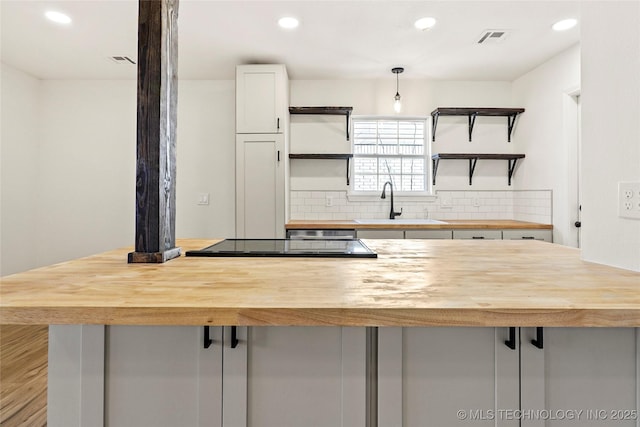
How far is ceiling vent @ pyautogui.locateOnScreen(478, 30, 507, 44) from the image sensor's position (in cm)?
295

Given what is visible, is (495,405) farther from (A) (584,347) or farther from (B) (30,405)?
(B) (30,405)

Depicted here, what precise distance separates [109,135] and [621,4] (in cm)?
455

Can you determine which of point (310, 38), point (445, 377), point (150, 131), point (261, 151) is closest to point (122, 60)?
point (261, 151)

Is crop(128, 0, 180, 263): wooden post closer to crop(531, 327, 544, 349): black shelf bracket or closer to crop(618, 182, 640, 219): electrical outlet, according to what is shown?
crop(531, 327, 544, 349): black shelf bracket

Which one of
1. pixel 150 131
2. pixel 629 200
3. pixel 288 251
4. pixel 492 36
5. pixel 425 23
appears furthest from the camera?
pixel 492 36

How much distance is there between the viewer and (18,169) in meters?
3.99

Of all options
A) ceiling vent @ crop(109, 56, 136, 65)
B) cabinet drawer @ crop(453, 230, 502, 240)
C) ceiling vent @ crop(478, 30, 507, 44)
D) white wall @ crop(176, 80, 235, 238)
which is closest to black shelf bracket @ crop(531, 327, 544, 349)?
cabinet drawer @ crop(453, 230, 502, 240)

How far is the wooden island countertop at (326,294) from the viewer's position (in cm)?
73

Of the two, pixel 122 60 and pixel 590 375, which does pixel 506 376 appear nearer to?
pixel 590 375

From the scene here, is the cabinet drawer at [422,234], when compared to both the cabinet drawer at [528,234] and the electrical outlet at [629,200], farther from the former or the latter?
the electrical outlet at [629,200]

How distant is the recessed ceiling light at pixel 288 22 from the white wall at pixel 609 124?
198cm

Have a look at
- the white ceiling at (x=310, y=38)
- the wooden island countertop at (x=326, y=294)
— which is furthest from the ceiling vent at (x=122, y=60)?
the wooden island countertop at (x=326, y=294)

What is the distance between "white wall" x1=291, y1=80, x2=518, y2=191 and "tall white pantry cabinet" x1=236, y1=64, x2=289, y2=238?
1.67 ft

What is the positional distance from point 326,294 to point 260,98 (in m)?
3.08
